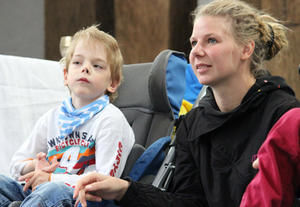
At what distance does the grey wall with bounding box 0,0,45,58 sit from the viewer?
4.66 meters

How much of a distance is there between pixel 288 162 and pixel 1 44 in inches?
171

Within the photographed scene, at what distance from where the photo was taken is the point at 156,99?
72.4 inches

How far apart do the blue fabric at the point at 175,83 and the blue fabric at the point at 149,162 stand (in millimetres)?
259

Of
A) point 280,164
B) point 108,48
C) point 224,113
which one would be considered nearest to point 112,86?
point 108,48

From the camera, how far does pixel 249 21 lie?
140cm

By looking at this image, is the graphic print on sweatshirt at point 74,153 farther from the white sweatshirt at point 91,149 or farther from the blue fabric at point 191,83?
the blue fabric at point 191,83

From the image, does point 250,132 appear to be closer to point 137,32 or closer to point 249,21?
point 249,21

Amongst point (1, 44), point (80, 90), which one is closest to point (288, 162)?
point (80, 90)

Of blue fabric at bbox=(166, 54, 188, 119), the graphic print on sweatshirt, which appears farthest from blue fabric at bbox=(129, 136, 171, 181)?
blue fabric at bbox=(166, 54, 188, 119)

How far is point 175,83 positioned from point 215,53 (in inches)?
21.0

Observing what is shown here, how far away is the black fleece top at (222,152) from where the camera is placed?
126cm

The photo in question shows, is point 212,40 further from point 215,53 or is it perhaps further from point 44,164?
point 44,164

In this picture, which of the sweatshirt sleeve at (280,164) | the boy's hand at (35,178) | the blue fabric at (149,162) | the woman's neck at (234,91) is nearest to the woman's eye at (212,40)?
the woman's neck at (234,91)

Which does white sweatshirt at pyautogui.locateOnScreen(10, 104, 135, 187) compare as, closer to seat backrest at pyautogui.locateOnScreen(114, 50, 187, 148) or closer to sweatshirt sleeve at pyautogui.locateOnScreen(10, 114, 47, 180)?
sweatshirt sleeve at pyautogui.locateOnScreen(10, 114, 47, 180)
